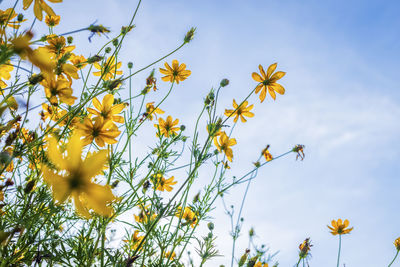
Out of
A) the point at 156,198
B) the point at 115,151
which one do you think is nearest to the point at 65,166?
the point at 115,151

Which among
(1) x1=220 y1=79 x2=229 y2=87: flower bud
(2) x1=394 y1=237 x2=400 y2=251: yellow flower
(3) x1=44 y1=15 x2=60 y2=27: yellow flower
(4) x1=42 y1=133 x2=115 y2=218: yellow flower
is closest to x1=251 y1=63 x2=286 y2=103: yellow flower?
(1) x1=220 y1=79 x2=229 y2=87: flower bud

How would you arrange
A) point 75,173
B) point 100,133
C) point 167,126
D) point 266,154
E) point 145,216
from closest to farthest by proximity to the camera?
point 75,173 < point 100,133 < point 145,216 < point 167,126 < point 266,154

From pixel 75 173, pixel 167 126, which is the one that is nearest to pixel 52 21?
pixel 167 126

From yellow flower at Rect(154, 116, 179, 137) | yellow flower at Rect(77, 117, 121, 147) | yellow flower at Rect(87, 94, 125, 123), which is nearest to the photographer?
yellow flower at Rect(77, 117, 121, 147)

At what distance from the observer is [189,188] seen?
1.55m

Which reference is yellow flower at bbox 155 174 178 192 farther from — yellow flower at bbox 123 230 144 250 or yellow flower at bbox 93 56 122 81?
yellow flower at bbox 93 56 122 81

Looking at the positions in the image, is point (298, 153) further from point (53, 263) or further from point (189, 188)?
point (53, 263)

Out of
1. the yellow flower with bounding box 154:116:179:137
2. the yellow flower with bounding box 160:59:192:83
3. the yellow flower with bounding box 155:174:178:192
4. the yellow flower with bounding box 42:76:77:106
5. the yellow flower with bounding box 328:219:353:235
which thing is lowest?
the yellow flower with bounding box 42:76:77:106

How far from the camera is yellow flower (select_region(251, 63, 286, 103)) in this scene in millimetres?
1673

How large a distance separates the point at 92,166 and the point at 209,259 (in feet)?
4.89

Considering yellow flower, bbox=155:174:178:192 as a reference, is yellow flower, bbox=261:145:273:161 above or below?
above

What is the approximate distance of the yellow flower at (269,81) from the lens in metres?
1.67

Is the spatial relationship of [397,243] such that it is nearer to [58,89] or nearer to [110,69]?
[110,69]

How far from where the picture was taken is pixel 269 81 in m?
1.69
